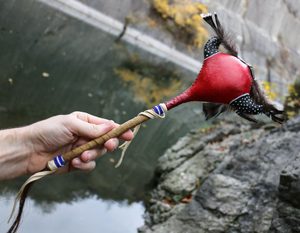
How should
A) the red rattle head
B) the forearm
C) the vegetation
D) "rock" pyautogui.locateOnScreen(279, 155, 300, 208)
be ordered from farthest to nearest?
1. the vegetation
2. "rock" pyautogui.locateOnScreen(279, 155, 300, 208)
3. the forearm
4. the red rattle head

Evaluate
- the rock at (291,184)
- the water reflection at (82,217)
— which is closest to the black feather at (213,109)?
the rock at (291,184)

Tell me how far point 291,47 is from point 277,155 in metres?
37.4

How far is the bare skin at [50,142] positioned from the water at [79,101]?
2.14 meters

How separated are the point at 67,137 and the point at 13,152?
0.33 metres

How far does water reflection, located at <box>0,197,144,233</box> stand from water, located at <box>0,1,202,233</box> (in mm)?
12

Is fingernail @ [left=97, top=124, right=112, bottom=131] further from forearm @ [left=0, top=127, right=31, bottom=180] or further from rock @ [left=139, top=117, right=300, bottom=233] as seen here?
rock @ [left=139, top=117, right=300, bottom=233]

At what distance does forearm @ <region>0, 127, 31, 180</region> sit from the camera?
2.46 meters

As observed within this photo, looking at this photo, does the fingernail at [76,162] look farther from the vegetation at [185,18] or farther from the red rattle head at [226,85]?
the vegetation at [185,18]

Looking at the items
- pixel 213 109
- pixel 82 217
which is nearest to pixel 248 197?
pixel 82 217

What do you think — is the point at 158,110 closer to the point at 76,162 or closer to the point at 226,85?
the point at 226,85

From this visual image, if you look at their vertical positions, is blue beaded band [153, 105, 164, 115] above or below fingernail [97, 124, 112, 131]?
above

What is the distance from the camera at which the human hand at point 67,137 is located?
233cm

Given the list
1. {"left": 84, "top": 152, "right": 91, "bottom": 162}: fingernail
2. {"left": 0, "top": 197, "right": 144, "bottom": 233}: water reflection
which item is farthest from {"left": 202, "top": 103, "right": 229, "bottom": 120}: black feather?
{"left": 0, "top": 197, "right": 144, "bottom": 233}: water reflection

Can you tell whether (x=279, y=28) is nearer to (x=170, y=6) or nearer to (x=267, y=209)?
(x=170, y=6)
